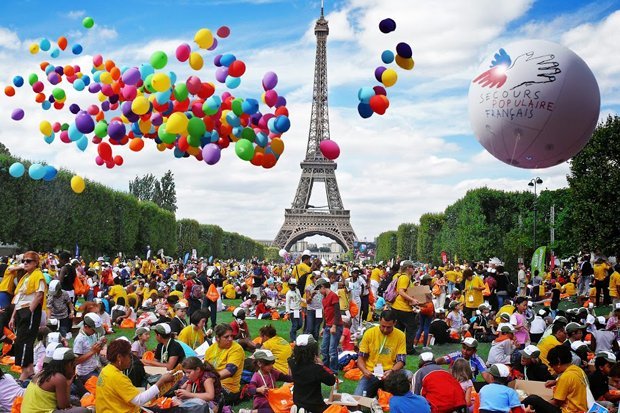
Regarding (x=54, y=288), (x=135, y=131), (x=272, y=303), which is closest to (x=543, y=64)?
(x=135, y=131)

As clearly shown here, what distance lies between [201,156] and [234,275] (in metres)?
24.1

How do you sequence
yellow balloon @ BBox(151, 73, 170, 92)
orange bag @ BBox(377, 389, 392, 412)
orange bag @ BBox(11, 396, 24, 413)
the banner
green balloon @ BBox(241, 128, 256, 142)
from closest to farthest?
orange bag @ BBox(11, 396, 24, 413) < orange bag @ BBox(377, 389, 392, 412) < yellow balloon @ BBox(151, 73, 170, 92) < green balloon @ BBox(241, 128, 256, 142) < the banner

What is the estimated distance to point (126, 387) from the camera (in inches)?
248

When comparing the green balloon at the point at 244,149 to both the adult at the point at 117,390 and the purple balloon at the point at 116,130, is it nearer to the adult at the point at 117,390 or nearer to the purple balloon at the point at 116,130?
the purple balloon at the point at 116,130

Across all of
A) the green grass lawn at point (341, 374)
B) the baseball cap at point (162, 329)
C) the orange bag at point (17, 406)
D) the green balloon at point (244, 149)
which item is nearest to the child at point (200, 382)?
the baseball cap at point (162, 329)

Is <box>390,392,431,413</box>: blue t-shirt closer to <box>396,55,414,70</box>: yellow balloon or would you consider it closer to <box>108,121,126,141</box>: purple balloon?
<box>396,55,414,70</box>: yellow balloon

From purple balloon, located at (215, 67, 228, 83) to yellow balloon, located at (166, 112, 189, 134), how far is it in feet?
6.10

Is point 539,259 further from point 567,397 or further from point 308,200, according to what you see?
point 308,200

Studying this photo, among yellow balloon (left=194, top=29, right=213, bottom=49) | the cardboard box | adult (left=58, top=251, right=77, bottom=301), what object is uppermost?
yellow balloon (left=194, top=29, right=213, bottom=49)

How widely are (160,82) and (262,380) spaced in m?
5.56

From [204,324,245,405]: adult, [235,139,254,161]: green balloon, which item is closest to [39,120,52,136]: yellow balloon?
[235,139,254,161]: green balloon

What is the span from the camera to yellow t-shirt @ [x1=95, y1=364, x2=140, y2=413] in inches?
247

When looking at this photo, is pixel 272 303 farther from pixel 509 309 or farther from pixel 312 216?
pixel 312 216

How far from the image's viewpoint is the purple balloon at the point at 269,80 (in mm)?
12250
